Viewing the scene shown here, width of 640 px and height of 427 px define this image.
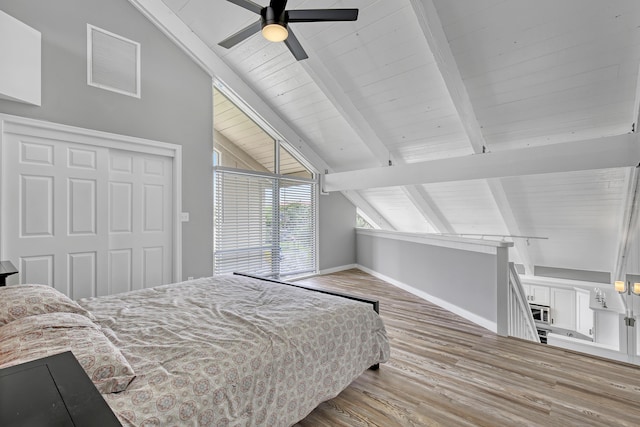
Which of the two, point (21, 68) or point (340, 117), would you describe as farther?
point (340, 117)

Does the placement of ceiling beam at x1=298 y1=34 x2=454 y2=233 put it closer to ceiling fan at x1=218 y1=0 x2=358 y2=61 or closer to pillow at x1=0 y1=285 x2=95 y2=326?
ceiling fan at x1=218 y1=0 x2=358 y2=61

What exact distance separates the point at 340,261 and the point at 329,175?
1.88 metres

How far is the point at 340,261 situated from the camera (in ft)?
21.7

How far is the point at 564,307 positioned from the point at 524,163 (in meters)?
5.58

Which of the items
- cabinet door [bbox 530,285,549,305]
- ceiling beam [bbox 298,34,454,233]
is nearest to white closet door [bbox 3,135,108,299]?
ceiling beam [bbox 298,34,454,233]

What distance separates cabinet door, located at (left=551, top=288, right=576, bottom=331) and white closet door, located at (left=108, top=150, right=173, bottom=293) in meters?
8.18

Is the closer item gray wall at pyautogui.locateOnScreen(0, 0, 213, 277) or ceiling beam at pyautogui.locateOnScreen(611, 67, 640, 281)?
gray wall at pyautogui.locateOnScreen(0, 0, 213, 277)

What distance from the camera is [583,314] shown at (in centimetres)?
689

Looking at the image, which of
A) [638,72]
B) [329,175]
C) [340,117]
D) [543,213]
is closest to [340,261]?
[329,175]

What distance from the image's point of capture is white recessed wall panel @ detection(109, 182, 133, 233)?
3.36m

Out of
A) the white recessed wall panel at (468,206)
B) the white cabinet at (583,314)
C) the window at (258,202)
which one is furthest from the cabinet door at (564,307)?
the window at (258,202)

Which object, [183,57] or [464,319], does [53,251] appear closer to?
[183,57]

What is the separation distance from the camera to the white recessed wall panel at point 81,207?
10.1 ft

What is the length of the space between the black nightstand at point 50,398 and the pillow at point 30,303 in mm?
973
